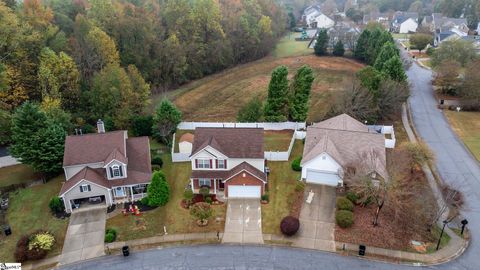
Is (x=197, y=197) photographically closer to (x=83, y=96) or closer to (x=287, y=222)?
(x=287, y=222)

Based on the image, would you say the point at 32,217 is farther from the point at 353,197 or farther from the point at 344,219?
the point at 353,197

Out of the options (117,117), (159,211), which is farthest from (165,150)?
(159,211)

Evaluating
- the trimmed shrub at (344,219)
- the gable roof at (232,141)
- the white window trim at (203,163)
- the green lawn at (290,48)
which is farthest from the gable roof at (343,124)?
the green lawn at (290,48)

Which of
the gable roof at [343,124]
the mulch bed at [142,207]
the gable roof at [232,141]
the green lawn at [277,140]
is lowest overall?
the mulch bed at [142,207]

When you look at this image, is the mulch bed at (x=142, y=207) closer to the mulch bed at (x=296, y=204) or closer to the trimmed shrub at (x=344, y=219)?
the mulch bed at (x=296, y=204)

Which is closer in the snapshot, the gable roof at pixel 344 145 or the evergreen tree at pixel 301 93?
the gable roof at pixel 344 145

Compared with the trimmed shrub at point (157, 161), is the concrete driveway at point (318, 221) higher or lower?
lower

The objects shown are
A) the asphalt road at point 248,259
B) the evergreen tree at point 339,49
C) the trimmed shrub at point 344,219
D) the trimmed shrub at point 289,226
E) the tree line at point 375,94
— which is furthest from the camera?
the evergreen tree at point 339,49

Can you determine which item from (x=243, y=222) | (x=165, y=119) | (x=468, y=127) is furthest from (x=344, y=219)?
(x=468, y=127)
